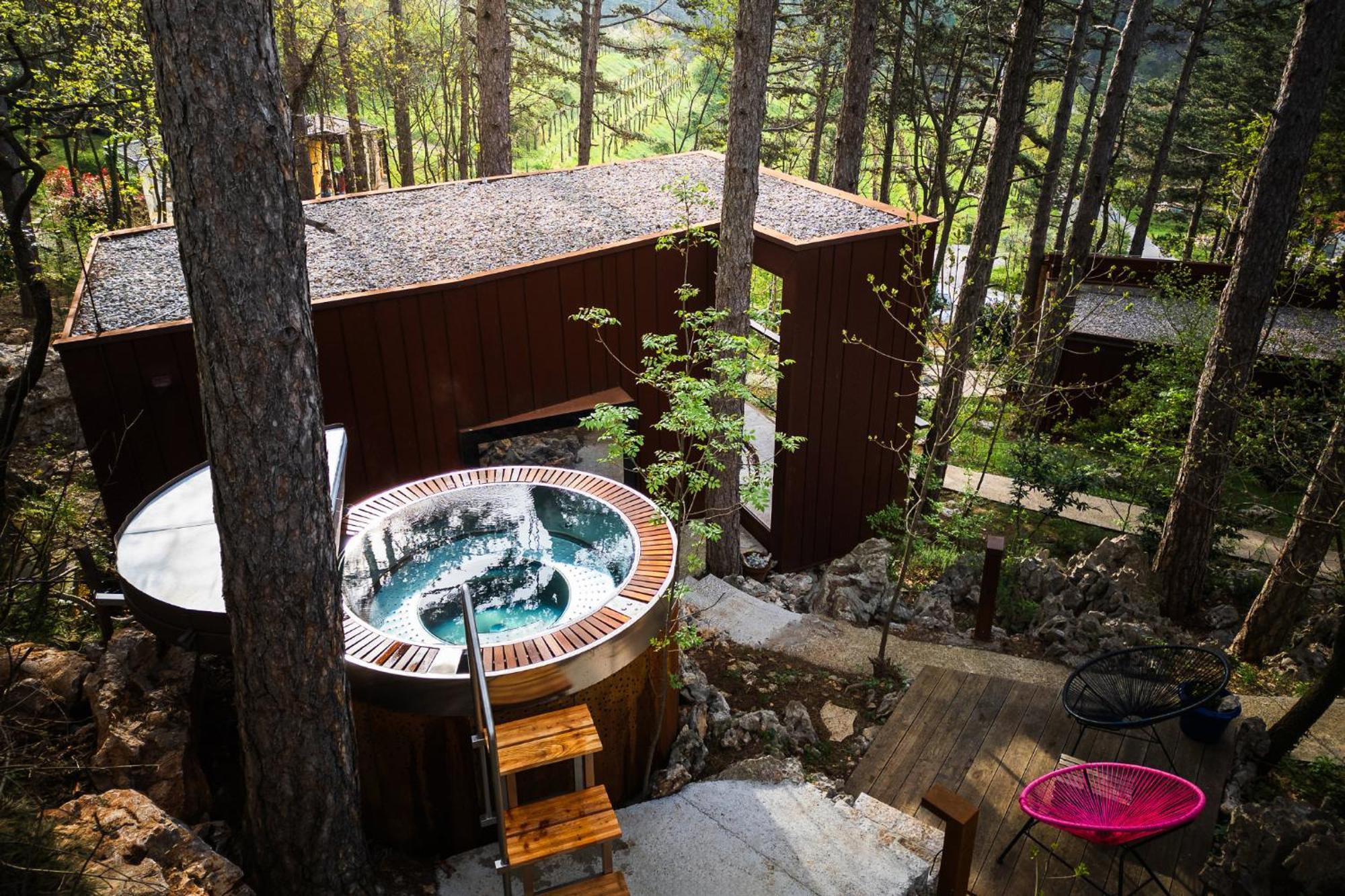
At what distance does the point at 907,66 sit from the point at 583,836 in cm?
1643

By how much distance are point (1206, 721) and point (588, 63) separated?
55.2 ft

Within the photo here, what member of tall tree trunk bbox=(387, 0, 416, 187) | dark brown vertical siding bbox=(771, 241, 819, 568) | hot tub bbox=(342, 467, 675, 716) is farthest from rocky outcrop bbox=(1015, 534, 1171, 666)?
tall tree trunk bbox=(387, 0, 416, 187)

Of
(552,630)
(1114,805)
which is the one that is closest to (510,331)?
(552,630)

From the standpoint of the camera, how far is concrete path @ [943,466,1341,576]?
1009cm

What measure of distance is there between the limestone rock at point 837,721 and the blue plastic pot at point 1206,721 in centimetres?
197

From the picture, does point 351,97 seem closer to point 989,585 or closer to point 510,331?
point 510,331

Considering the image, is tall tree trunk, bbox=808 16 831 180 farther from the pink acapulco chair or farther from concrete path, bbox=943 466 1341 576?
the pink acapulco chair

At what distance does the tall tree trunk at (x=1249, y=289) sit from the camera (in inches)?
259

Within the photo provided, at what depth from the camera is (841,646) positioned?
6941 mm

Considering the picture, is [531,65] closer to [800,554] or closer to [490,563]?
[800,554]

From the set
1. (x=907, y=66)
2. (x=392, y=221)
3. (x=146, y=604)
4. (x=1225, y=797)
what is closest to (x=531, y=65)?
(x=907, y=66)

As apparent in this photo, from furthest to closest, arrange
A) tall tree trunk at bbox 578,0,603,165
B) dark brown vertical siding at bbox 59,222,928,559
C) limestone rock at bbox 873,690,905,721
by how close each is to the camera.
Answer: tall tree trunk at bbox 578,0,603,165
dark brown vertical siding at bbox 59,222,928,559
limestone rock at bbox 873,690,905,721

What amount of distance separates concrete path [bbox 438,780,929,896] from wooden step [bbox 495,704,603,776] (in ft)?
2.17

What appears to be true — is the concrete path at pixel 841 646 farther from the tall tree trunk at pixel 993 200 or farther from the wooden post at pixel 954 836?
the wooden post at pixel 954 836
